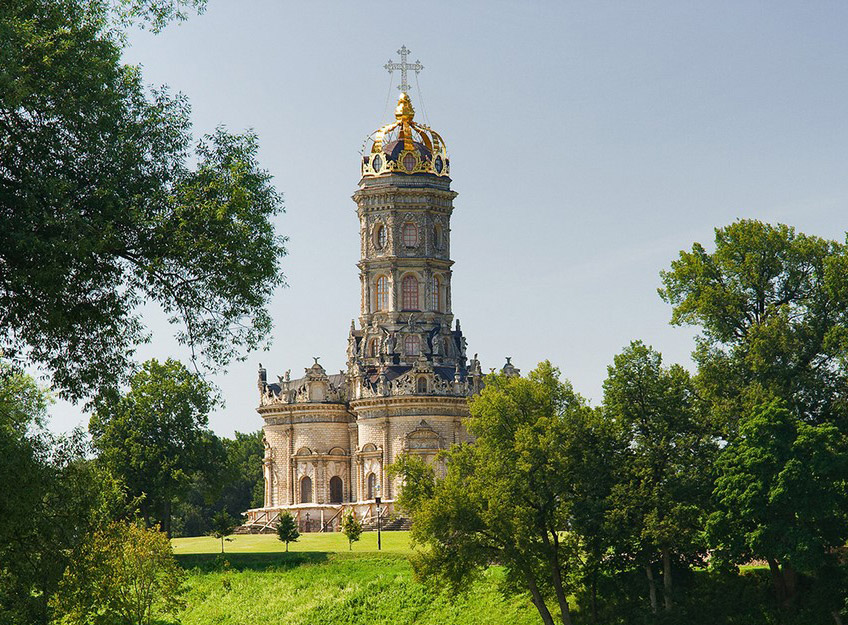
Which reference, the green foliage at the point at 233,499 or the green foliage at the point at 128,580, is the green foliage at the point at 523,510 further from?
the green foliage at the point at 233,499

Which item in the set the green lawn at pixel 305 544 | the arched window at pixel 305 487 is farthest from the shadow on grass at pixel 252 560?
the arched window at pixel 305 487

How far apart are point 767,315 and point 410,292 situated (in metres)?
44.0

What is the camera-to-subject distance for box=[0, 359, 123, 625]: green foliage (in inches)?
1077

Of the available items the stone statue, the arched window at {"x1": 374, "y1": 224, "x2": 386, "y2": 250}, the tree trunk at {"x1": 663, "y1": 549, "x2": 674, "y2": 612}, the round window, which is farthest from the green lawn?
the round window

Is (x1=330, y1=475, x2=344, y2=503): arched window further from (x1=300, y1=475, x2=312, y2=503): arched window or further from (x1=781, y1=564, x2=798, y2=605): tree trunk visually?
(x1=781, y1=564, x2=798, y2=605): tree trunk

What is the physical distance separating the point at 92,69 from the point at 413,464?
3045 cm

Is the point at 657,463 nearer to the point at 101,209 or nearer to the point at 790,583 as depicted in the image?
the point at 790,583

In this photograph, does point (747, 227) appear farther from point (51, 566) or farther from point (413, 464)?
point (51, 566)

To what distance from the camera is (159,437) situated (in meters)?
69.9

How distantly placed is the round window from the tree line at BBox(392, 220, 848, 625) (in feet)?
139

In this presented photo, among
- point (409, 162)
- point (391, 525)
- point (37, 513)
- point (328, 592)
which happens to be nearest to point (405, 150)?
point (409, 162)

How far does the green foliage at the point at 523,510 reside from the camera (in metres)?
48.9

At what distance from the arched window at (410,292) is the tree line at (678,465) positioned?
3998cm

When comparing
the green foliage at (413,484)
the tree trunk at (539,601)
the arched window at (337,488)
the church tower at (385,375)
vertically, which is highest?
the church tower at (385,375)
